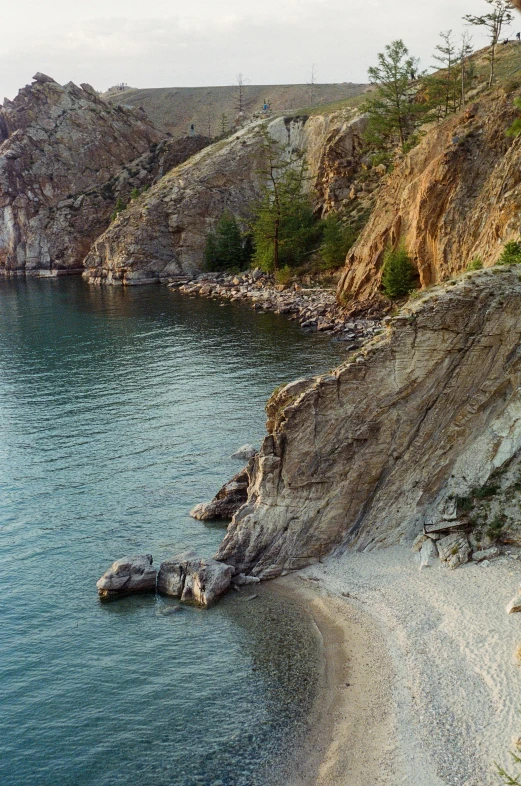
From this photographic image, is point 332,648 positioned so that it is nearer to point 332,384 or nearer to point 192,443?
point 332,384

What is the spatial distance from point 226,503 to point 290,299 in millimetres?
66643

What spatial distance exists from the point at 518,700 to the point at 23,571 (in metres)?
23.4

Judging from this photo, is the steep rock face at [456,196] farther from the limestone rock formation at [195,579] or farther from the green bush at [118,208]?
the green bush at [118,208]

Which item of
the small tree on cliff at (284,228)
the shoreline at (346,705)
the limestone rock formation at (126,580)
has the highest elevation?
the small tree on cliff at (284,228)

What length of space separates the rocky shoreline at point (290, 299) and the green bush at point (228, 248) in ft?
10.9

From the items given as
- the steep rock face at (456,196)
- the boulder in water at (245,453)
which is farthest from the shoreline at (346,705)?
the steep rock face at (456,196)

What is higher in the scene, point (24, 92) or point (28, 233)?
Answer: point (24, 92)

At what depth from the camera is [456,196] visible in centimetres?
7994

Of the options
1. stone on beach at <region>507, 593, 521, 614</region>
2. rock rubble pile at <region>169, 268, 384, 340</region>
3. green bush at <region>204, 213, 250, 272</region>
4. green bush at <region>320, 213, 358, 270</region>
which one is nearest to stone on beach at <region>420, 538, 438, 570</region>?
stone on beach at <region>507, 593, 521, 614</region>

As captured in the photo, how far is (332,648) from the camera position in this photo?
29078 mm

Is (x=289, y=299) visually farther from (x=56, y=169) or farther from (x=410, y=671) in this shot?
(x=56, y=169)

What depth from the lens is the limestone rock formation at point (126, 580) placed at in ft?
110

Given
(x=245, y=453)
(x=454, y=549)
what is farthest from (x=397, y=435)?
(x=245, y=453)

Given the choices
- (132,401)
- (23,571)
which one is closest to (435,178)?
(132,401)
